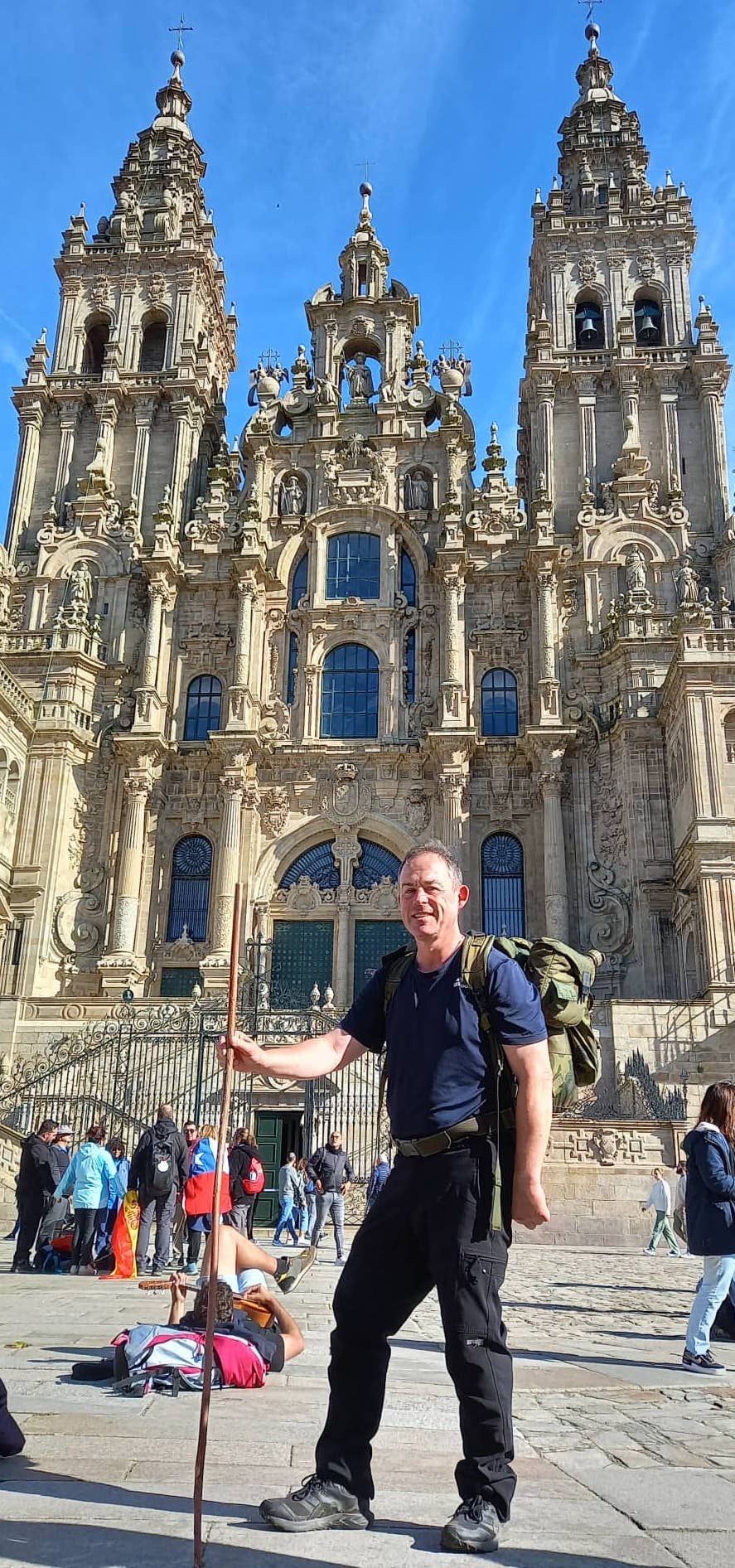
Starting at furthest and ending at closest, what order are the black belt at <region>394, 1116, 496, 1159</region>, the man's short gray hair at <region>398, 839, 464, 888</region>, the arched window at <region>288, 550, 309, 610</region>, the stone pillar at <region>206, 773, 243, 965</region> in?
the arched window at <region>288, 550, 309, 610</region> → the stone pillar at <region>206, 773, 243, 965</region> → the man's short gray hair at <region>398, 839, 464, 888</region> → the black belt at <region>394, 1116, 496, 1159</region>

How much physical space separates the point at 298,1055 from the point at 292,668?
29395 millimetres

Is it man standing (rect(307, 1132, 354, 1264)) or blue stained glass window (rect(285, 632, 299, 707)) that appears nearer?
man standing (rect(307, 1132, 354, 1264))

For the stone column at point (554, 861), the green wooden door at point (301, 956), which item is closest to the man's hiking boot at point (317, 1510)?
the stone column at point (554, 861)

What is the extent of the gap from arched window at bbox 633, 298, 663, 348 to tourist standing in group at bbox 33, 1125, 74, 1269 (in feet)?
97.4

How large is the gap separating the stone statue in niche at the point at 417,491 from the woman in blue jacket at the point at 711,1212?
27.4 m

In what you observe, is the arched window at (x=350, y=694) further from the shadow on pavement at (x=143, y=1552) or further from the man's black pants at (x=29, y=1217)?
the shadow on pavement at (x=143, y=1552)

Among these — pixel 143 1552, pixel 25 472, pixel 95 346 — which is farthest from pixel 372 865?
pixel 143 1552

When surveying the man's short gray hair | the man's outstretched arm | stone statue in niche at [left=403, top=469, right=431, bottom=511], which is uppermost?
stone statue in niche at [left=403, top=469, right=431, bottom=511]

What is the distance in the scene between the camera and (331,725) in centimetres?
3212

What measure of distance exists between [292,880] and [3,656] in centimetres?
965

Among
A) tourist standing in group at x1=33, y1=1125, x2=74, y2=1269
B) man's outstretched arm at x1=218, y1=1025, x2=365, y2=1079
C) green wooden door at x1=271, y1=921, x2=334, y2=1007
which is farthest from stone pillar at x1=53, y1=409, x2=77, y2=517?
man's outstretched arm at x1=218, y1=1025, x2=365, y2=1079

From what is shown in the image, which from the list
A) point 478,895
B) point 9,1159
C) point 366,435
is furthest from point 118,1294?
point 366,435

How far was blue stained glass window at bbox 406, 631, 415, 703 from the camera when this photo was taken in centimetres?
3231

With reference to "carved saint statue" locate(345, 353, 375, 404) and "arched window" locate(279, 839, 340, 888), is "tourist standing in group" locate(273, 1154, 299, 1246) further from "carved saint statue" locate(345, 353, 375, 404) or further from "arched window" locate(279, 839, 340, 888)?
"carved saint statue" locate(345, 353, 375, 404)
